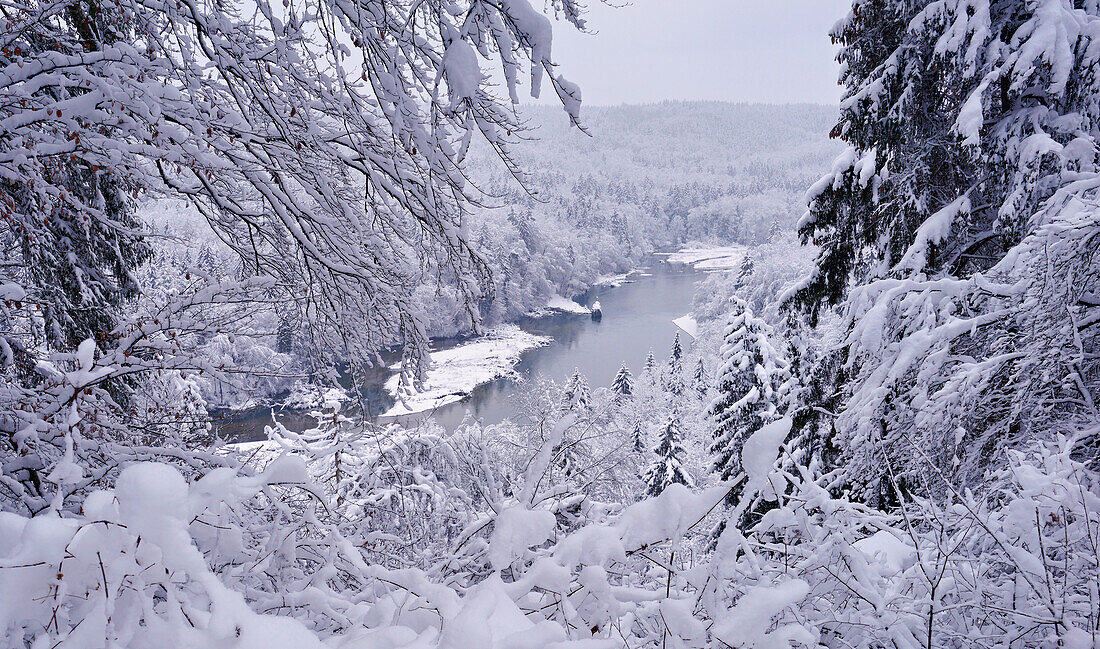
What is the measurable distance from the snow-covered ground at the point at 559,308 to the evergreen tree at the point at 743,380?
3713cm

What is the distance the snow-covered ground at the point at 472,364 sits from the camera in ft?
94.3

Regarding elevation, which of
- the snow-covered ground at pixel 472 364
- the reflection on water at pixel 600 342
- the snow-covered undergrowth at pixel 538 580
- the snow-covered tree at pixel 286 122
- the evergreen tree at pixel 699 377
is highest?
the snow-covered tree at pixel 286 122

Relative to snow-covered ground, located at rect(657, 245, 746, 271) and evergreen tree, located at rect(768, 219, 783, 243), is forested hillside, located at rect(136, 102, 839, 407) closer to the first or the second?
evergreen tree, located at rect(768, 219, 783, 243)

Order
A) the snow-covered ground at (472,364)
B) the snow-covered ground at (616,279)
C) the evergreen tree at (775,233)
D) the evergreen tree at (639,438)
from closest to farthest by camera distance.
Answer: the evergreen tree at (639,438), the snow-covered ground at (472,364), the evergreen tree at (775,233), the snow-covered ground at (616,279)

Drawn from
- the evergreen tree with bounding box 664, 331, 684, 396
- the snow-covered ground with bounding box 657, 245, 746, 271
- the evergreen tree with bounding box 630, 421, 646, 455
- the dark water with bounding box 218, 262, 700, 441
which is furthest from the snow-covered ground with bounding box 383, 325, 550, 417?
the snow-covered ground with bounding box 657, 245, 746, 271

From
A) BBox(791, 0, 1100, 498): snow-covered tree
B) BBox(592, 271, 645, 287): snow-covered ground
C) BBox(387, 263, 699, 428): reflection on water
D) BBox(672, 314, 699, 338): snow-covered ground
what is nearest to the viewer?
BBox(791, 0, 1100, 498): snow-covered tree

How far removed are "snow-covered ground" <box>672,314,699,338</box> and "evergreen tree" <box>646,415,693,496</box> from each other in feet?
90.7

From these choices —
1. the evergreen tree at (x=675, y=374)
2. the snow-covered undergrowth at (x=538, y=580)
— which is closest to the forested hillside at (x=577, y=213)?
the snow-covered undergrowth at (x=538, y=580)

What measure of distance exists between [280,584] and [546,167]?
134 metres

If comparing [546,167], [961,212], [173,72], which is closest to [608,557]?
[173,72]

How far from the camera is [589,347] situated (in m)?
38.4

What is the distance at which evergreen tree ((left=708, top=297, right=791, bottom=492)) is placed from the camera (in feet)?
35.1

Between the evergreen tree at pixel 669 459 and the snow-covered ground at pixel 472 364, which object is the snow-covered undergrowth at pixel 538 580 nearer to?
the evergreen tree at pixel 669 459

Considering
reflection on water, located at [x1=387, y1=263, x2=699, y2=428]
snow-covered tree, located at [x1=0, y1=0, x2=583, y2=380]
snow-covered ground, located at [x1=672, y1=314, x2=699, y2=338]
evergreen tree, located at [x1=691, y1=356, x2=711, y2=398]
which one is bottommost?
evergreen tree, located at [x1=691, y1=356, x2=711, y2=398]
